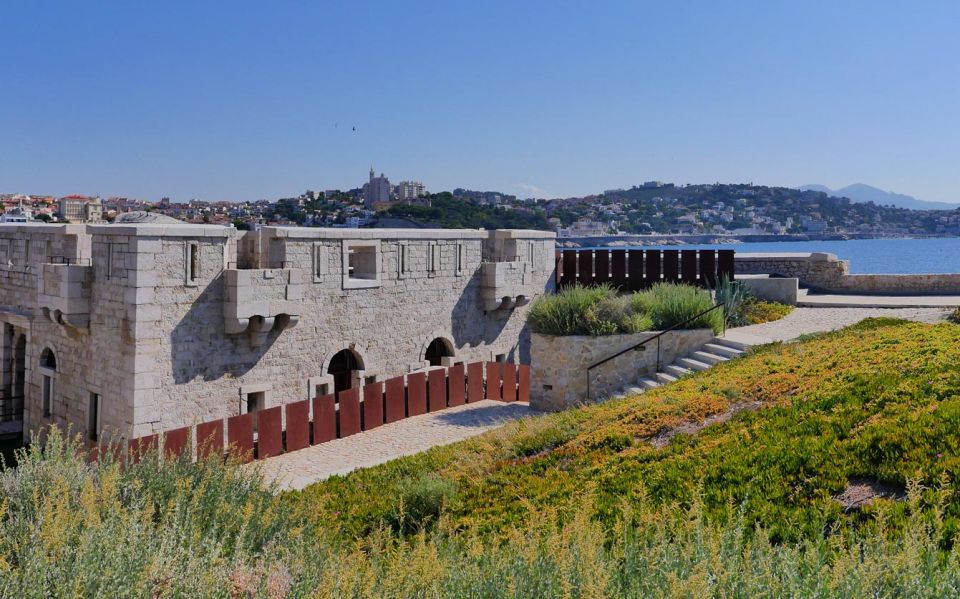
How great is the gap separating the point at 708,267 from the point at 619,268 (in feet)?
9.09

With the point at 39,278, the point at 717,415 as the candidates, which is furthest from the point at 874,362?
the point at 39,278

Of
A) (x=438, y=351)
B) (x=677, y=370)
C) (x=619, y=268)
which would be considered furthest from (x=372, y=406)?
(x=619, y=268)

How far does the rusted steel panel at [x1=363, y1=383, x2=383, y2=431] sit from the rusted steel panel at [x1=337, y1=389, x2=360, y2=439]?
245 mm

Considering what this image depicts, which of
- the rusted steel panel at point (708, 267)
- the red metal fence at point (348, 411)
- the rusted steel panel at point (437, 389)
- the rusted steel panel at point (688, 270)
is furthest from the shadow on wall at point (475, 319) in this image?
the rusted steel panel at point (708, 267)

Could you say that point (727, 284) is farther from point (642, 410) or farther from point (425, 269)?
point (642, 410)

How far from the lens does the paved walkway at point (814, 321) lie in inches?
659

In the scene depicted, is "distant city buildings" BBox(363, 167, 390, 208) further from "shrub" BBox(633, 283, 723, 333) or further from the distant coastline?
"shrub" BBox(633, 283, 723, 333)

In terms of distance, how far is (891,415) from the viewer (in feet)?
27.5

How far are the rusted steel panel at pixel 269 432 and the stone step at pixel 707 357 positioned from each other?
8.82m

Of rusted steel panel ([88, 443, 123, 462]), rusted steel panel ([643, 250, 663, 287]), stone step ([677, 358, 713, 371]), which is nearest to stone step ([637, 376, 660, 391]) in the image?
stone step ([677, 358, 713, 371])

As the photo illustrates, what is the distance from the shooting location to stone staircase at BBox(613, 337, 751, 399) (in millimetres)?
15197

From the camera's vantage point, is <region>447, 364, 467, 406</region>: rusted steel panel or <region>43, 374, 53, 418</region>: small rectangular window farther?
<region>447, 364, 467, 406</region>: rusted steel panel

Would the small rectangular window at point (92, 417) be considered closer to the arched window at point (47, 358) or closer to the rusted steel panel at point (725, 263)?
the arched window at point (47, 358)

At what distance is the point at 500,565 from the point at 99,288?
43.7ft
